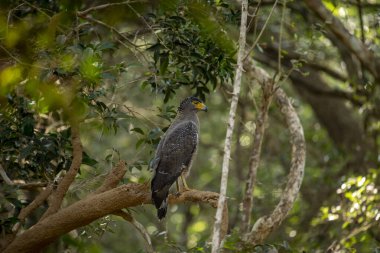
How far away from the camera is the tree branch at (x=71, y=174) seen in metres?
5.93

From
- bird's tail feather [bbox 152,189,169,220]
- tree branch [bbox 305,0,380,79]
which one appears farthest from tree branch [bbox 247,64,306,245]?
tree branch [bbox 305,0,380,79]

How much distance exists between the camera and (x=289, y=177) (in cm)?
762

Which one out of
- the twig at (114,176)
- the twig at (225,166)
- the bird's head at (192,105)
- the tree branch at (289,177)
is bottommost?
the tree branch at (289,177)

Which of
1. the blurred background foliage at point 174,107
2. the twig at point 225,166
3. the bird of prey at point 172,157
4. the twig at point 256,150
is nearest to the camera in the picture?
the twig at point 225,166

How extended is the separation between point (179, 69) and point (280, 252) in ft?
6.64

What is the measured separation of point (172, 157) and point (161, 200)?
71cm

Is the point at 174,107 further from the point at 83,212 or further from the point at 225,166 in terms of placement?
the point at 225,166

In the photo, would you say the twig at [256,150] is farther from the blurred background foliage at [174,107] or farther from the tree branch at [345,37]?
the tree branch at [345,37]

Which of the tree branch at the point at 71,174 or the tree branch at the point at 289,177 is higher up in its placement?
the tree branch at the point at 71,174

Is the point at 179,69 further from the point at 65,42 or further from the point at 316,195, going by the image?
the point at 316,195

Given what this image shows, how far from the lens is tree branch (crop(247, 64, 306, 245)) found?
704 cm

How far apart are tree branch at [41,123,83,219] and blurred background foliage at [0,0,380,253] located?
5.9 inches

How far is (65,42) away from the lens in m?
6.12

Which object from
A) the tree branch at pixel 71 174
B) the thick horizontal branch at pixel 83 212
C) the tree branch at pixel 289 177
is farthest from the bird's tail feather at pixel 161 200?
the tree branch at pixel 289 177
